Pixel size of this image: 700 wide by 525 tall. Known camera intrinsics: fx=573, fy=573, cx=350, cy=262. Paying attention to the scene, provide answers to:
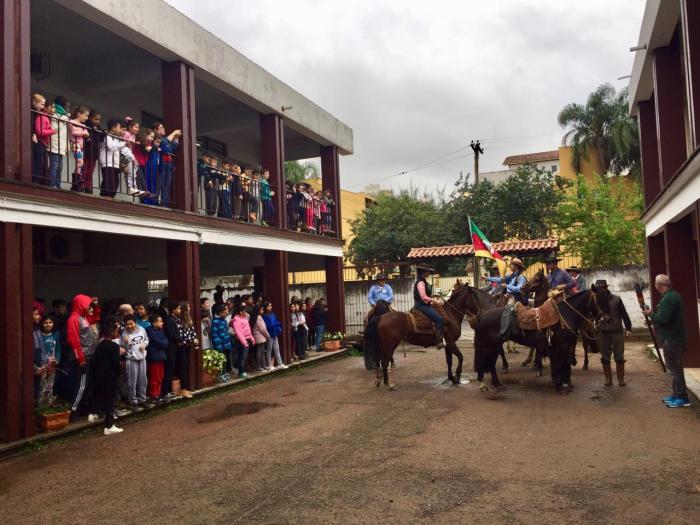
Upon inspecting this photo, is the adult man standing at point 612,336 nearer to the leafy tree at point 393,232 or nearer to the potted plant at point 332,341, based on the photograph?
Result: the potted plant at point 332,341

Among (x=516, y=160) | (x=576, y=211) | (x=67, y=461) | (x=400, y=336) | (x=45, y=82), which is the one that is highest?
(x=516, y=160)

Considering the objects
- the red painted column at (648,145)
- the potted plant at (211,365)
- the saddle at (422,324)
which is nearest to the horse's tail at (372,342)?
the saddle at (422,324)

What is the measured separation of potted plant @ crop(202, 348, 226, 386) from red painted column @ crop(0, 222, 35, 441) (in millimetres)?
3893

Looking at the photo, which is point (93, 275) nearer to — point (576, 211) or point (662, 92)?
point (662, 92)

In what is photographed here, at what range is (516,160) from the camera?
62188 millimetres

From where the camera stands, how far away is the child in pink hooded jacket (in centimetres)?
1220

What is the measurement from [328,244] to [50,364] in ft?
33.2

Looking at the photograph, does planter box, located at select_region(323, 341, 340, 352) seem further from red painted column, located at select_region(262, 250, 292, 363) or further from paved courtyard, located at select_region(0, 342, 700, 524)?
paved courtyard, located at select_region(0, 342, 700, 524)

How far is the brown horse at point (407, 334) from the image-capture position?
35.0 ft

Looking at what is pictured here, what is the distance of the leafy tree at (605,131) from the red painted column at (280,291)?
103 ft

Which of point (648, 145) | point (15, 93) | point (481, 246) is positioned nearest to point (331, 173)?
point (481, 246)

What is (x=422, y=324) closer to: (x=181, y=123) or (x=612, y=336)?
(x=612, y=336)

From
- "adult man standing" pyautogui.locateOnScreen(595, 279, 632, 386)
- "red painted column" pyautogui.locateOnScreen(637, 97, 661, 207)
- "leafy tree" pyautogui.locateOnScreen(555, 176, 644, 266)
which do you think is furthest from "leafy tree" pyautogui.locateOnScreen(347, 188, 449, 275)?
"adult man standing" pyautogui.locateOnScreen(595, 279, 632, 386)

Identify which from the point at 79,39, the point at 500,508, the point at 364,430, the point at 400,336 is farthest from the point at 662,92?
the point at 79,39
